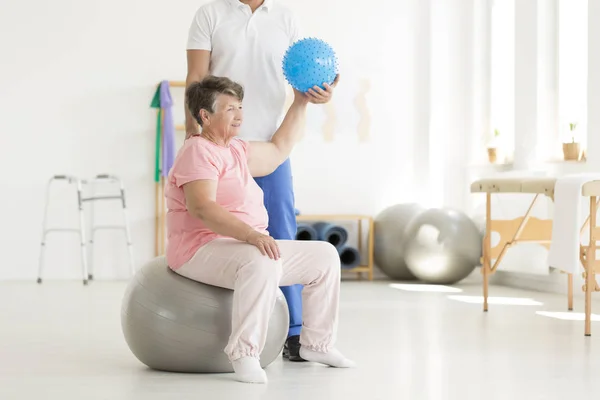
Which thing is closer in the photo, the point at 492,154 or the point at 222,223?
the point at 222,223

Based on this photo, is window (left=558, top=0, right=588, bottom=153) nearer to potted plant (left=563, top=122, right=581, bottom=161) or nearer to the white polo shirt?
potted plant (left=563, top=122, right=581, bottom=161)

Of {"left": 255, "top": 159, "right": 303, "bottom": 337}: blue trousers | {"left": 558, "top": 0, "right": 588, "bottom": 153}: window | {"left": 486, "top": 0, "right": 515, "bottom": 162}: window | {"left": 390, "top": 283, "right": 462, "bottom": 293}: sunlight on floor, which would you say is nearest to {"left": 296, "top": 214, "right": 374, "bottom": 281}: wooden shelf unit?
{"left": 390, "top": 283, "right": 462, "bottom": 293}: sunlight on floor

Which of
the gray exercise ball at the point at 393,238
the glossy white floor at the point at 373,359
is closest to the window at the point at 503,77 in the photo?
the gray exercise ball at the point at 393,238

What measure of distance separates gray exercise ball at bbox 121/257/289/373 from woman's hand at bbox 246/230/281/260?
0.84 feet

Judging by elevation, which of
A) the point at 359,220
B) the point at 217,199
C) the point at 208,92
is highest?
the point at 208,92

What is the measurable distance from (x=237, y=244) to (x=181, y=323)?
331mm

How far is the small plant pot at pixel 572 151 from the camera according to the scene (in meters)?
6.61

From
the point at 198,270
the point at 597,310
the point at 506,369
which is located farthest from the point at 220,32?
the point at 597,310

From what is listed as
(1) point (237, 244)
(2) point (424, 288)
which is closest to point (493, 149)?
(2) point (424, 288)

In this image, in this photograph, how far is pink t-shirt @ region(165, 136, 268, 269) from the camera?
3363 millimetres

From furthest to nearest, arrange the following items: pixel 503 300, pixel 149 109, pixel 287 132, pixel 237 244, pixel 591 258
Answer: pixel 149 109, pixel 503 300, pixel 591 258, pixel 287 132, pixel 237 244

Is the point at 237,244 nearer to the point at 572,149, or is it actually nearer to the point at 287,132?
the point at 287,132

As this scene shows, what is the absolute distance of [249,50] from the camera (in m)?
3.83

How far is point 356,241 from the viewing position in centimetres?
817
